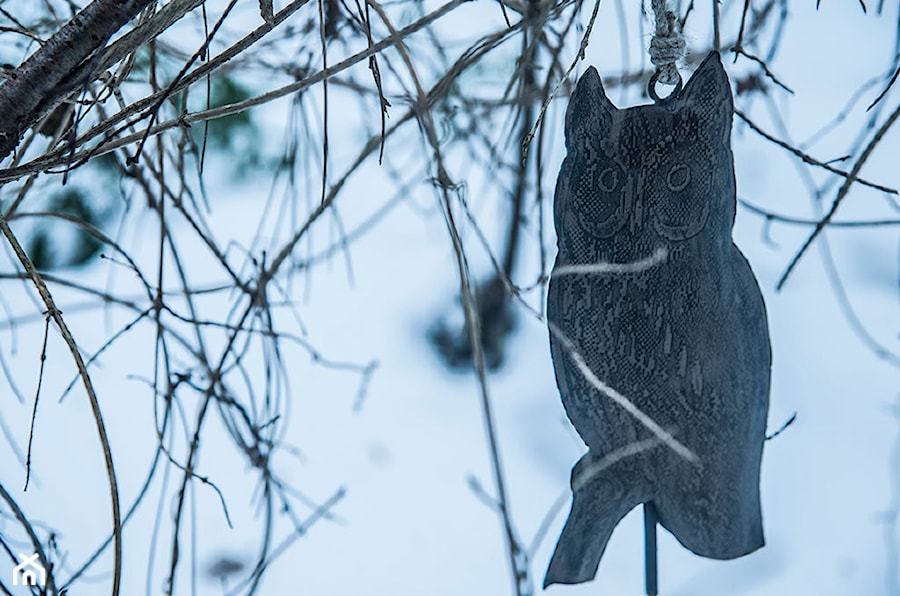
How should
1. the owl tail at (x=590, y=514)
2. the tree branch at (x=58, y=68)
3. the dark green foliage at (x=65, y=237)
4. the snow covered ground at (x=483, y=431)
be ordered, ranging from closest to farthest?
the tree branch at (x=58, y=68), the owl tail at (x=590, y=514), the snow covered ground at (x=483, y=431), the dark green foliage at (x=65, y=237)

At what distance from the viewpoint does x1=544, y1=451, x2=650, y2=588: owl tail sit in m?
0.58

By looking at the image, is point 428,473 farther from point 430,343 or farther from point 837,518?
point 837,518

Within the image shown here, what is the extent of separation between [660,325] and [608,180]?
9cm

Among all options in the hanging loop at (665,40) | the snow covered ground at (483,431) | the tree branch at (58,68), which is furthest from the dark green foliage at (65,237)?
the hanging loop at (665,40)

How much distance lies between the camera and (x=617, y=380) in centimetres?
56

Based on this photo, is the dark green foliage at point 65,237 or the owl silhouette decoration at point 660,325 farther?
the dark green foliage at point 65,237

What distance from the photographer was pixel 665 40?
514mm

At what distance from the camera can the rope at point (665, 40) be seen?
1.68ft

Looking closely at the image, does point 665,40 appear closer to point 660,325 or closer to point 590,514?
point 660,325

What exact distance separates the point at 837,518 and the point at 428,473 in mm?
485

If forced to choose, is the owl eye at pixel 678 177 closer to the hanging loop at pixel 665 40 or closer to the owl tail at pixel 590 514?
the hanging loop at pixel 665 40

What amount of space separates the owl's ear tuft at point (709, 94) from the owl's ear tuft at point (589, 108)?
0.04 meters

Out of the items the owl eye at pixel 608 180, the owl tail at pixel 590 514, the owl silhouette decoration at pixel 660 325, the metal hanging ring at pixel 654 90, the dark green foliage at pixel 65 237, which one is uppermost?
the dark green foliage at pixel 65 237

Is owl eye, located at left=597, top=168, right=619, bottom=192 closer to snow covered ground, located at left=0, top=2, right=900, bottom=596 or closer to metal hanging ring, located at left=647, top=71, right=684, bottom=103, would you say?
metal hanging ring, located at left=647, top=71, right=684, bottom=103
